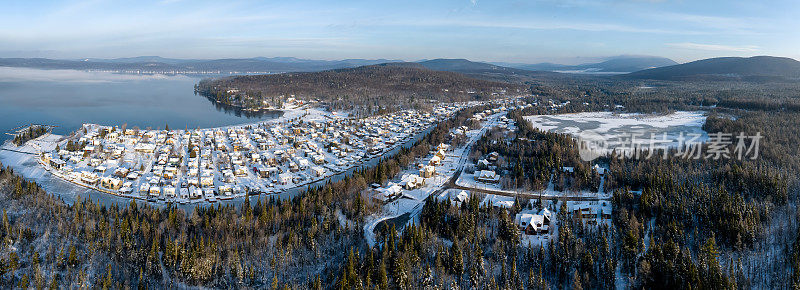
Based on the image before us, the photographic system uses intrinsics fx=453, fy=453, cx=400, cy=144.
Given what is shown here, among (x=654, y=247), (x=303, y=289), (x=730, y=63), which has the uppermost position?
(x=730, y=63)

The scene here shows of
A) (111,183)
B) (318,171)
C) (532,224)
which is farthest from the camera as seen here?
(318,171)

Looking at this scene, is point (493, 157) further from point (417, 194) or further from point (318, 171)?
point (318, 171)

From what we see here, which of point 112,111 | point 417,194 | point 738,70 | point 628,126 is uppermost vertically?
point 738,70

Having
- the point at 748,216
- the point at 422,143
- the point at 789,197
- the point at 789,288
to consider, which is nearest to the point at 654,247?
the point at 789,288

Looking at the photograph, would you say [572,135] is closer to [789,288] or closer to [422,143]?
[422,143]

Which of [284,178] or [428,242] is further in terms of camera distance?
[284,178]

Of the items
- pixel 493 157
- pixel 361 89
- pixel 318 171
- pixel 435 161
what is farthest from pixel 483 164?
pixel 361 89

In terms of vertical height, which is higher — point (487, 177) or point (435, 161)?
point (435, 161)

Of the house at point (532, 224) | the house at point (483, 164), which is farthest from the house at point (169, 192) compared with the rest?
the house at point (483, 164)
